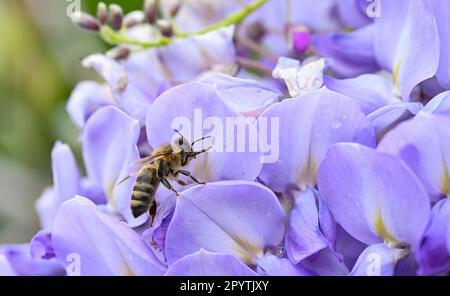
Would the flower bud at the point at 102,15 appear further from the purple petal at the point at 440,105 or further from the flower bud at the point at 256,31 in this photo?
the purple petal at the point at 440,105

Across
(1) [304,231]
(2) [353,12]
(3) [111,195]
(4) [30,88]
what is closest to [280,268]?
(1) [304,231]

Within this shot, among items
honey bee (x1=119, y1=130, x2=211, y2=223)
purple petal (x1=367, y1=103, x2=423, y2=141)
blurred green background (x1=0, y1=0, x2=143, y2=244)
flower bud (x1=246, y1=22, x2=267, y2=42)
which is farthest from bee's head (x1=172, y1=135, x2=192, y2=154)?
blurred green background (x1=0, y1=0, x2=143, y2=244)

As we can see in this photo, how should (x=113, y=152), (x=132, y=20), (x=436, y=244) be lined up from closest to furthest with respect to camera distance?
1. (x=436, y=244)
2. (x=113, y=152)
3. (x=132, y=20)

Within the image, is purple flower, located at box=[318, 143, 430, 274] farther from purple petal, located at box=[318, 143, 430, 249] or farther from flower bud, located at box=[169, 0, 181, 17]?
flower bud, located at box=[169, 0, 181, 17]

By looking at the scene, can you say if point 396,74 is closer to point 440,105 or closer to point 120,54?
point 440,105

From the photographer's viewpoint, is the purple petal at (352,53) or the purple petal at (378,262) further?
the purple petal at (352,53)

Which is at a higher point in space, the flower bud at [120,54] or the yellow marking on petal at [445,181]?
the flower bud at [120,54]

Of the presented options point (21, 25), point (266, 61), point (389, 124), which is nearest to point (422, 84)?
point (389, 124)

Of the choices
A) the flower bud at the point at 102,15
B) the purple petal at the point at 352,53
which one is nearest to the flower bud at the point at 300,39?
the purple petal at the point at 352,53
